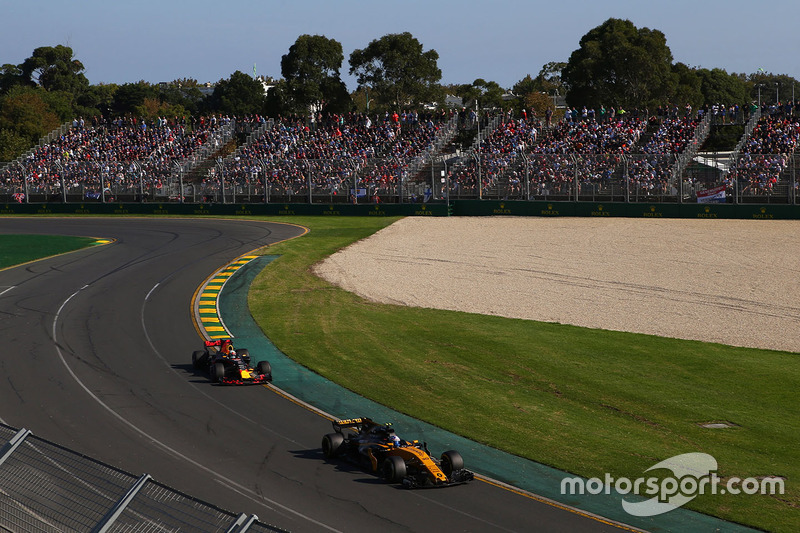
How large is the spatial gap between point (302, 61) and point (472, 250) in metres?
53.0

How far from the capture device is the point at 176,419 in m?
19.1

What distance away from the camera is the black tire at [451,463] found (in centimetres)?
1486

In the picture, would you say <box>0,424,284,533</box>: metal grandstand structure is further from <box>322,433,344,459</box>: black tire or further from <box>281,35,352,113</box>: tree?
<box>281,35,352,113</box>: tree

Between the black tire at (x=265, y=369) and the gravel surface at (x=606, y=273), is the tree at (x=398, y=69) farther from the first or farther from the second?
the black tire at (x=265, y=369)

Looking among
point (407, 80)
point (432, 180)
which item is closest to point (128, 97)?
point (407, 80)

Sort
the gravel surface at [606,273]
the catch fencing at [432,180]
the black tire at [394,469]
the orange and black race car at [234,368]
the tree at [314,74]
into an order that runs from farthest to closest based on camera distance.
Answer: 1. the tree at [314,74]
2. the catch fencing at [432,180]
3. the gravel surface at [606,273]
4. the orange and black race car at [234,368]
5. the black tire at [394,469]

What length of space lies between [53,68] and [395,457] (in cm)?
14421

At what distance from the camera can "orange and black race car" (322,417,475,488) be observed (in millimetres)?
14695

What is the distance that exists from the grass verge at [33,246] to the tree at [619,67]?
166ft

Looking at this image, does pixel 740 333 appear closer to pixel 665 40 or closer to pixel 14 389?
pixel 14 389

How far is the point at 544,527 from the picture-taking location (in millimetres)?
13250

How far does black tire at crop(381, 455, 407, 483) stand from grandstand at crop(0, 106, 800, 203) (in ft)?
131

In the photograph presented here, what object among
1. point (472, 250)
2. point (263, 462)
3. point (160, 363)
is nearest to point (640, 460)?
point (263, 462)

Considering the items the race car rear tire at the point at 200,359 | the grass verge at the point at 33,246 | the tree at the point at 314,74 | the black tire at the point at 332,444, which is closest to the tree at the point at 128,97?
the tree at the point at 314,74
